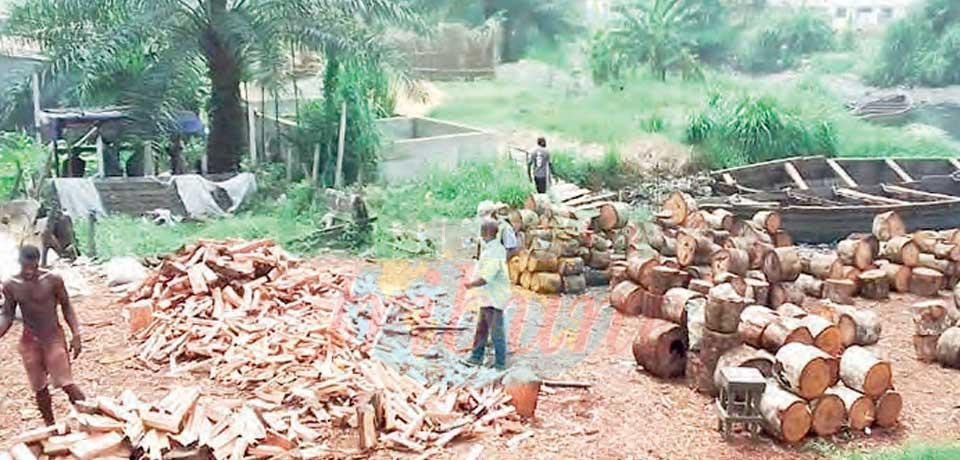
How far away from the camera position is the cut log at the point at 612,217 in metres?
12.6

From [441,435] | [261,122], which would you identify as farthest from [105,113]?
[441,435]

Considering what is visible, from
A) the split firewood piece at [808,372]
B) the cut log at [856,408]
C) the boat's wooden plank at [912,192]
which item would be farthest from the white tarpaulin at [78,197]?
the boat's wooden plank at [912,192]

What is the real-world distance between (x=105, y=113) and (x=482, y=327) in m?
10.1

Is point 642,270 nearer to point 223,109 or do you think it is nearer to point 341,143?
point 341,143

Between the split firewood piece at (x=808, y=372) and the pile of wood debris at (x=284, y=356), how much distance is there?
7.12 ft

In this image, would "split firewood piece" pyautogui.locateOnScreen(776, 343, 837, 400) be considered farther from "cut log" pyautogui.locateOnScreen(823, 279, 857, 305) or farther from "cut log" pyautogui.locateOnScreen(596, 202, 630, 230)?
"cut log" pyautogui.locateOnScreen(596, 202, 630, 230)

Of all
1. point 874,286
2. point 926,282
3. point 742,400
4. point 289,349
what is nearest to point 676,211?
point 874,286

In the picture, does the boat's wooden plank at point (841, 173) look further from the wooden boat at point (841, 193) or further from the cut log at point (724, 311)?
the cut log at point (724, 311)

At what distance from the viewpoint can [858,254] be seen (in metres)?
12.2

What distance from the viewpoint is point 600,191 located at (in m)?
19.3

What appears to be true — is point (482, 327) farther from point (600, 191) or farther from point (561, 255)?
point (600, 191)

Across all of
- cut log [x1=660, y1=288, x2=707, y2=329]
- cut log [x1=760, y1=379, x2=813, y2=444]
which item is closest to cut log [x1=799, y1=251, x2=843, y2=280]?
cut log [x1=660, y1=288, x2=707, y2=329]

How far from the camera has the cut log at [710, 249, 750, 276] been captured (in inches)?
428

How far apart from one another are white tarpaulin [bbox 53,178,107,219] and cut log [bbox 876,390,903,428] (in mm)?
11589
